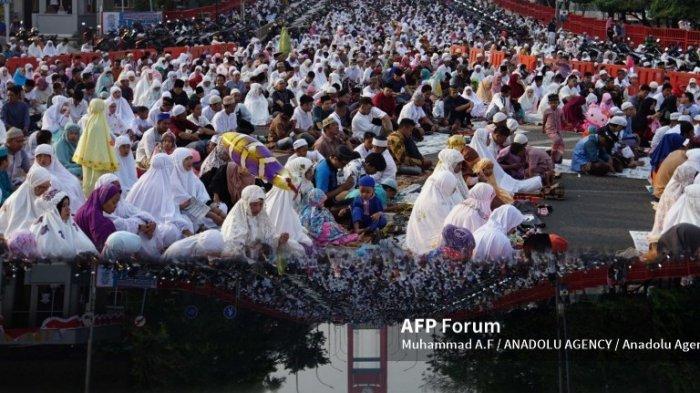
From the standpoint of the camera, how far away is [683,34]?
38469mm

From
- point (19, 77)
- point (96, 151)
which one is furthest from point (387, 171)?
point (19, 77)

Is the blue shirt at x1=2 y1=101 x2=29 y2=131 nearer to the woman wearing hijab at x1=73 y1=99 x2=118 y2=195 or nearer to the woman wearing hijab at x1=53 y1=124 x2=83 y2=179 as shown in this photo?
the woman wearing hijab at x1=53 y1=124 x2=83 y2=179

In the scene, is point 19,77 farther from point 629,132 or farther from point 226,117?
point 629,132

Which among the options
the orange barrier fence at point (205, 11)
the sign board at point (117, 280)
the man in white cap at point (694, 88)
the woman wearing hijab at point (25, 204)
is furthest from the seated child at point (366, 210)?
the orange barrier fence at point (205, 11)

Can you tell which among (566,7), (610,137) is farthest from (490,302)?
(566,7)

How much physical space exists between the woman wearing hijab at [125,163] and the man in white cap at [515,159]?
3799 mm

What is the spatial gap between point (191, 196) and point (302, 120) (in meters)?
6.44

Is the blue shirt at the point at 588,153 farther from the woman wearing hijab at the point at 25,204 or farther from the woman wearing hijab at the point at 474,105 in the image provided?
the woman wearing hijab at the point at 25,204

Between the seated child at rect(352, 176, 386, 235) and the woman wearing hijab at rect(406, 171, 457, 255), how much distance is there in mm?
678

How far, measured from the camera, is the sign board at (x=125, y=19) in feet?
121

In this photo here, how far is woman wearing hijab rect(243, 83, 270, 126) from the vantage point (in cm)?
1966

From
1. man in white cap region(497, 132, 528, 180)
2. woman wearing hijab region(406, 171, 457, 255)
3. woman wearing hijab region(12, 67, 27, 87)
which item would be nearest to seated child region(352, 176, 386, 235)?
woman wearing hijab region(406, 171, 457, 255)

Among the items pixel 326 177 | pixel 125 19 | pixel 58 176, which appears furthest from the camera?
pixel 125 19

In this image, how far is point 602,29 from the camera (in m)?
42.6
